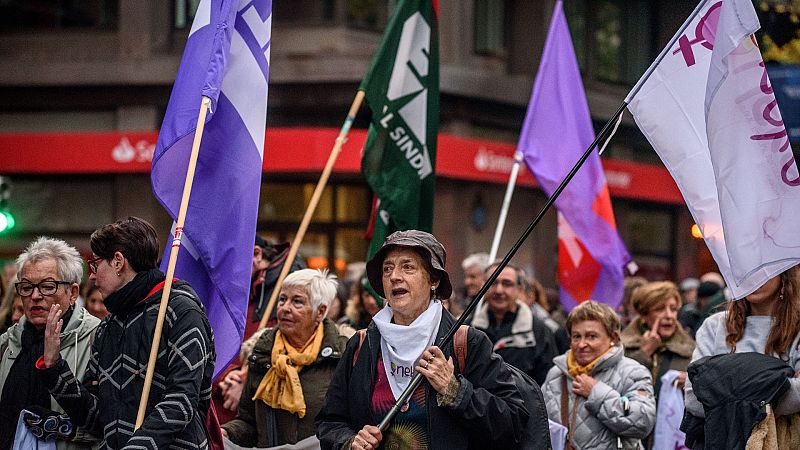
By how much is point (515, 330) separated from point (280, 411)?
9.79ft

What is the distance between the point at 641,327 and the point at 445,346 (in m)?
4.42

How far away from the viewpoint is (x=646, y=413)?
7.75m

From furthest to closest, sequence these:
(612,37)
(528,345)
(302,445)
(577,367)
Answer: (612,37) < (528,345) < (577,367) < (302,445)

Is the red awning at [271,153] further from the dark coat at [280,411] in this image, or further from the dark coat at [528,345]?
the dark coat at [280,411]

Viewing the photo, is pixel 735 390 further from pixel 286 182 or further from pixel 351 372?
pixel 286 182

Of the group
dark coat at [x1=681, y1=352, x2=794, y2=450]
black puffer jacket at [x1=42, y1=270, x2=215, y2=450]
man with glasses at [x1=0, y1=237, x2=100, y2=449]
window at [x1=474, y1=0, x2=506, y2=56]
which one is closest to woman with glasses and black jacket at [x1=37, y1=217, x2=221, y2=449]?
black puffer jacket at [x1=42, y1=270, x2=215, y2=450]

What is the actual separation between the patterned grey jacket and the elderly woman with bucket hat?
2076 mm

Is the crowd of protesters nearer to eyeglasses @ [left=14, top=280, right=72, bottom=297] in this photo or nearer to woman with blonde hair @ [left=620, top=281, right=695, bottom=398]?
eyeglasses @ [left=14, top=280, right=72, bottom=297]

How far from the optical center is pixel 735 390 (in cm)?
639

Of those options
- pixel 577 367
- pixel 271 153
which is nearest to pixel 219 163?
pixel 577 367

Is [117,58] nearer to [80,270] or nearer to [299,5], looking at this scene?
A: [299,5]

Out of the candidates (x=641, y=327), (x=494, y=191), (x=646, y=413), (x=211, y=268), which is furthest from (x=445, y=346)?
(x=494, y=191)

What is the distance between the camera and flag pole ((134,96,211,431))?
579 cm

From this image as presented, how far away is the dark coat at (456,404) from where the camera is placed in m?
5.57
